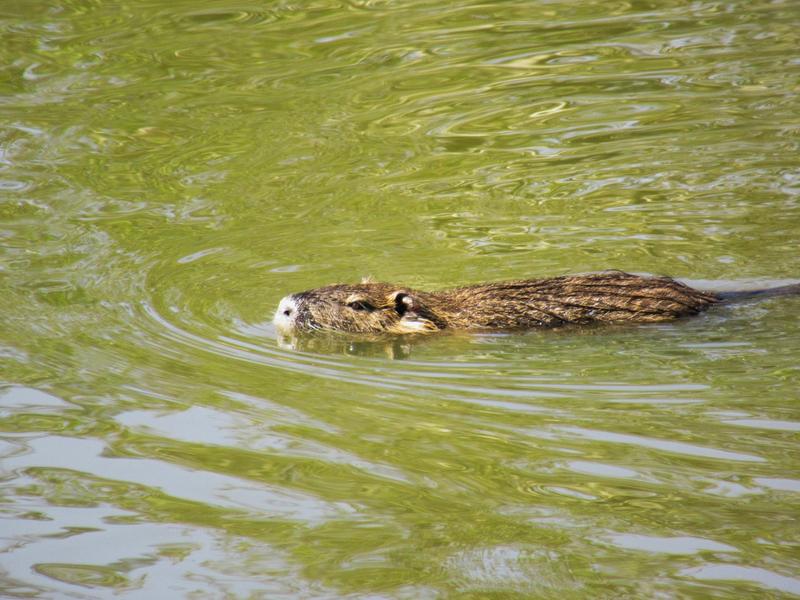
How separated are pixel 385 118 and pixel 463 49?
4.41 ft

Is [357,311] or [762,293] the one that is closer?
[762,293]

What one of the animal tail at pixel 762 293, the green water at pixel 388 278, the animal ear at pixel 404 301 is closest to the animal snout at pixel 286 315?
the green water at pixel 388 278

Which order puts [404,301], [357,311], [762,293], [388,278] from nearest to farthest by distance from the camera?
[762,293] → [404,301] → [357,311] → [388,278]

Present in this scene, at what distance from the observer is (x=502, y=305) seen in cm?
576

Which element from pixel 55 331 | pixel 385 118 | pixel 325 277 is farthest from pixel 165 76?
pixel 55 331

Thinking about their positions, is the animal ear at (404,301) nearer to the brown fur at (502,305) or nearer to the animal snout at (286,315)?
the brown fur at (502,305)

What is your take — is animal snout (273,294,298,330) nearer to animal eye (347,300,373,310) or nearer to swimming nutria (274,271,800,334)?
swimming nutria (274,271,800,334)

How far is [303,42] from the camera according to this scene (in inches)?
381

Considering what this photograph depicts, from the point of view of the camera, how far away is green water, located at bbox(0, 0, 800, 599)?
3553 millimetres

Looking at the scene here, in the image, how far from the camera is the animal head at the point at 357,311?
5828 mm

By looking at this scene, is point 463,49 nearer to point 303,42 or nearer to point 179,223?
point 303,42

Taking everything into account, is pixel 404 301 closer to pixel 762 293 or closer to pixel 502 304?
pixel 502 304

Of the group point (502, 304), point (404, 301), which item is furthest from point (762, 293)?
point (404, 301)

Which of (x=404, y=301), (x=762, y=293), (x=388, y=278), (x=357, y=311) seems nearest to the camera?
(x=762, y=293)
